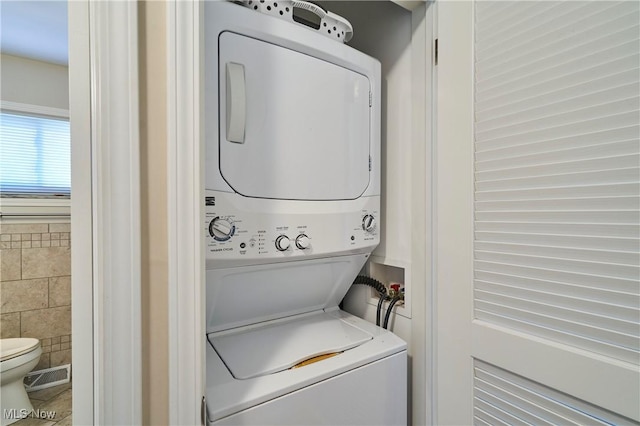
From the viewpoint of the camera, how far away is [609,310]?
2.59 feet

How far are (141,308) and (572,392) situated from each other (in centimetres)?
115

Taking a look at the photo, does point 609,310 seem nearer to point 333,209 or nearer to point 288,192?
point 333,209

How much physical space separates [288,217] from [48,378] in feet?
2.49

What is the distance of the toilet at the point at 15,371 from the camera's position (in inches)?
23.7

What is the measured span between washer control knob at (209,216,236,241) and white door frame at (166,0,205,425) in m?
0.29

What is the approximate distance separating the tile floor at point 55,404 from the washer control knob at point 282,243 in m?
0.65

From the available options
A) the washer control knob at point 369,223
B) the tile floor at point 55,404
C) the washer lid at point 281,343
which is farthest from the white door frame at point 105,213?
the washer control knob at point 369,223

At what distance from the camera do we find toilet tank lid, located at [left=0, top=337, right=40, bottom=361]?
0.61m

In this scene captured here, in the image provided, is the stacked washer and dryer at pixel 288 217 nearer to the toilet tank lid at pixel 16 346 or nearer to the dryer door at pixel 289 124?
the dryer door at pixel 289 124

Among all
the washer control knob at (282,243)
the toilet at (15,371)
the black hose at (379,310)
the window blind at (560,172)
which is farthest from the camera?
the black hose at (379,310)

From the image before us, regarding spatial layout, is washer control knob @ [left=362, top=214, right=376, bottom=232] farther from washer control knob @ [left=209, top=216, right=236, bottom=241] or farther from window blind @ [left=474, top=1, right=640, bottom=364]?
washer control knob @ [left=209, top=216, right=236, bottom=241]

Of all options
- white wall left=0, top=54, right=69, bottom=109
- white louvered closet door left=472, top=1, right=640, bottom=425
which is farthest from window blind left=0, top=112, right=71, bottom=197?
white louvered closet door left=472, top=1, right=640, bottom=425

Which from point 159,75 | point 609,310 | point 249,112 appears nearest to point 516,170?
point 609,310

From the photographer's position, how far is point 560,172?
87 centimetres
